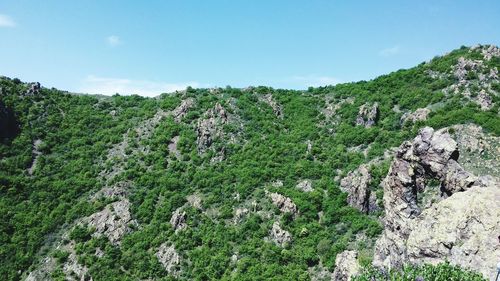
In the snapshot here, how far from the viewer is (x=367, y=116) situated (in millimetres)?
78688

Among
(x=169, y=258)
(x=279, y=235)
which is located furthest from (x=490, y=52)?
(x=169, y=258)

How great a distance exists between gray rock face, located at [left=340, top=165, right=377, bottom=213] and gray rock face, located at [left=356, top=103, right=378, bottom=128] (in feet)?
48.2

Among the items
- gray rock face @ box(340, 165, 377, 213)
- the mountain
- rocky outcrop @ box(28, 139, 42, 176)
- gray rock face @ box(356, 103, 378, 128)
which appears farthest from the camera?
rocky outcrop @ box(28, 139, 42, 176)

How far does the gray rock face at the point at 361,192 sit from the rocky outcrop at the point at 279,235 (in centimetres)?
1039

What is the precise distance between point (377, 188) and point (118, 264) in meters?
39.2

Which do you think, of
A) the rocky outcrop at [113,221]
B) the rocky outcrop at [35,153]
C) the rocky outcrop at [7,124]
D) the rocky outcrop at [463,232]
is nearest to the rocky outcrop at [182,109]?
the rocky outcrop at [113,221]

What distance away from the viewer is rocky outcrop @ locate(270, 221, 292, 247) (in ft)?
200

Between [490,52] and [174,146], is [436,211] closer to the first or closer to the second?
[490,52]

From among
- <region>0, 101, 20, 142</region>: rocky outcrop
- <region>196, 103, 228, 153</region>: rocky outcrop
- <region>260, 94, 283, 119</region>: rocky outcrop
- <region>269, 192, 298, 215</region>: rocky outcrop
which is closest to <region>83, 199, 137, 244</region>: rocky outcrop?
<region>196, 103, 228, 153</region>: rocky outcrop

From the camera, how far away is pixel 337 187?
6669 centimetres

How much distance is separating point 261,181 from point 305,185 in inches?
297

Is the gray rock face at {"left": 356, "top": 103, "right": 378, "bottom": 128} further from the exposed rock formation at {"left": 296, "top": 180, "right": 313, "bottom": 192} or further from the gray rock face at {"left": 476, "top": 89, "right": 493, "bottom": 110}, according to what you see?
the exposed rock formation at {"left": 296, "top": 180, "right": 313, "bottom": 192}

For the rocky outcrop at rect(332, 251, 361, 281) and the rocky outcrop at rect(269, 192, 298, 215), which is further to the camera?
the rocky outcrop at rect(269, 192, 298, 215)

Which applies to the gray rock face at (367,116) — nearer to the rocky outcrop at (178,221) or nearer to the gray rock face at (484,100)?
the gray rock face at (484,100)
